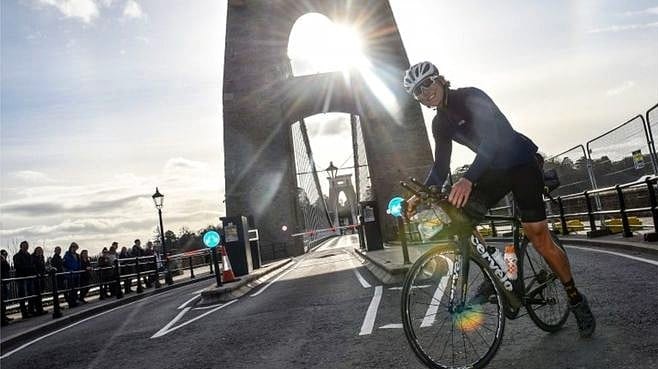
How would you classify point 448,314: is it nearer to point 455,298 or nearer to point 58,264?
point 455,298

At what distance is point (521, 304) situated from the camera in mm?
3537

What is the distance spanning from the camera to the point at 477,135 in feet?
11.9

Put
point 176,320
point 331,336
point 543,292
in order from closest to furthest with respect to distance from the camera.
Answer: point 543,292, point 331,336, point 176,320

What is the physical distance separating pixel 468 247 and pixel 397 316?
8.54 feet

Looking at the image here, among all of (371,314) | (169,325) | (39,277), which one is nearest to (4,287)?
(39,277)

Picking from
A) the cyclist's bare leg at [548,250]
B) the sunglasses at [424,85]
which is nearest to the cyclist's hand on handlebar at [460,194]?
the cyclist's bare leg at [548,250]

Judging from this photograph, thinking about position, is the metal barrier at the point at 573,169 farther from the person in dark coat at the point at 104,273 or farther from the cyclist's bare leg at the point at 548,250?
the person in dark coat at the point at 104,273

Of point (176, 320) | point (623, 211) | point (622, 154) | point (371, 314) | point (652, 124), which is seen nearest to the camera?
A: point (371, 314)

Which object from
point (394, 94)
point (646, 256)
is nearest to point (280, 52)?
point (394, 94)

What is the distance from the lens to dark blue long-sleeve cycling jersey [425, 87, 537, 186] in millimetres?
3316

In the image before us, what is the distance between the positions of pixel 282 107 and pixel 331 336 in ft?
113

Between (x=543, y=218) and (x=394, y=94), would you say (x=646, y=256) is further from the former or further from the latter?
(x=394, y=94)

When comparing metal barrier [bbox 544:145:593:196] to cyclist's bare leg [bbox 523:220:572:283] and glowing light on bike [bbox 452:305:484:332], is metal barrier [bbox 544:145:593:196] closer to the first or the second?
cyclist's bare leg [bbox 523:220:572:283]

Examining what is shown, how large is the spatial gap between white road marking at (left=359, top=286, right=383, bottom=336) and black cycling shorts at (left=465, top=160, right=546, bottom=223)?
2.14 metres
